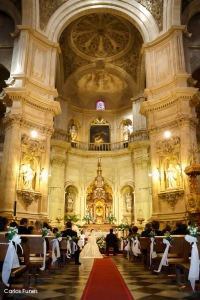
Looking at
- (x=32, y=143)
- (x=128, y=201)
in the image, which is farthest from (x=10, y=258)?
(x=128, y=201)

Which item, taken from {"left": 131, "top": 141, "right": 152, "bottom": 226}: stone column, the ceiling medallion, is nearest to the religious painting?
{"left": 131, "top": 141, "right": 152, "bottom": 226}: stone column

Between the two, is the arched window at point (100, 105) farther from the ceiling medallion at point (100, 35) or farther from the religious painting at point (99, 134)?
the ceiling medallion at point (100, 35)

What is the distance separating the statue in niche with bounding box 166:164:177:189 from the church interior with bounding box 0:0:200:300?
5cm

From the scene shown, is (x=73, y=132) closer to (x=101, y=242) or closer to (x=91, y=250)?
(x=101, y=242)

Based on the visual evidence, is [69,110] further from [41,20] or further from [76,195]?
[41,20]

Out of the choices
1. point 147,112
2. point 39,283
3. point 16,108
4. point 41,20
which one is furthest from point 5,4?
point 39,283

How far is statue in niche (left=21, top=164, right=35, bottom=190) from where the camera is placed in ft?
44.9

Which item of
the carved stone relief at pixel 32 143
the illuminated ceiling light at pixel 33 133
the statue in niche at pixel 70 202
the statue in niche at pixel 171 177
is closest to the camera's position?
the statue in niche at pixel 171 177

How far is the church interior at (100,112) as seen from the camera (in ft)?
44.9

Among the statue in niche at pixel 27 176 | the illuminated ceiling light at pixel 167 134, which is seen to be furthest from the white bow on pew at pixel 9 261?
the illuminated ceiling light at pixel 167 134

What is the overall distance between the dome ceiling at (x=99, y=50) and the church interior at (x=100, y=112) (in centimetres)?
8

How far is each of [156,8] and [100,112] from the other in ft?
37.6

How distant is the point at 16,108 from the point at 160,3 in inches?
416

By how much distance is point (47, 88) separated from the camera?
15.6 m
